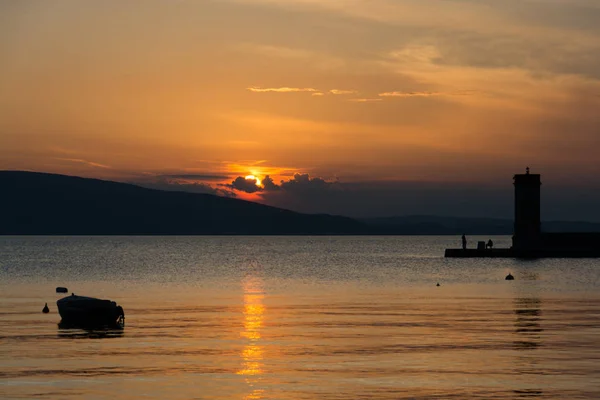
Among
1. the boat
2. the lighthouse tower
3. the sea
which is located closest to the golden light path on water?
the sea

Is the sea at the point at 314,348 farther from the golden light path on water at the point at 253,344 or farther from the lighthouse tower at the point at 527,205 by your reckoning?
the lighthouse tower at the point at 527,205

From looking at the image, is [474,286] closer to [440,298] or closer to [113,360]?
[440,298]

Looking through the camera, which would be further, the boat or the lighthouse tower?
the lighthouse tower

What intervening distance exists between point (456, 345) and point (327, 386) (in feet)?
35.9

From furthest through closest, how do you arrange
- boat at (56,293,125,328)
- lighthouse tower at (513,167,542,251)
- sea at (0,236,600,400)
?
lighthouse tower at (513,167,542,251), boat at (56,293,125,328), sea at (0,236,600,400)

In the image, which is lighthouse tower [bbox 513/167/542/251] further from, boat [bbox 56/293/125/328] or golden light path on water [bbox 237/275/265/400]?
boat [bbox 56/293/125/328]

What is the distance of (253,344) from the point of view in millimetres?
41094

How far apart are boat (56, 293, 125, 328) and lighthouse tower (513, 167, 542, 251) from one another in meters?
94.6

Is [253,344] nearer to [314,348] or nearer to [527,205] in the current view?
[314,348]

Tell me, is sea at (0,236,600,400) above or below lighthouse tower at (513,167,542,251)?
below

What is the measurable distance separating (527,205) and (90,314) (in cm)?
9545

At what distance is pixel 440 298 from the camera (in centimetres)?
7038

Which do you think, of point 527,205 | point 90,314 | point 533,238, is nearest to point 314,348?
point 90,314

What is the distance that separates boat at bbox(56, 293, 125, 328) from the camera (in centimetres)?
4997
